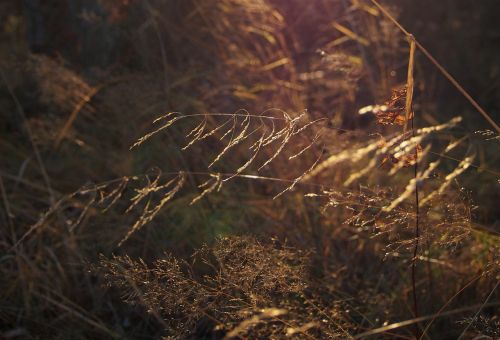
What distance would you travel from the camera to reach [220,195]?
2432 millimetres

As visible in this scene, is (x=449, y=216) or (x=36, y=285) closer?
(x=449, y=216)

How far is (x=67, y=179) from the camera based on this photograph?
2668mm

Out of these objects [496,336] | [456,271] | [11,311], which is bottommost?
[11,311]

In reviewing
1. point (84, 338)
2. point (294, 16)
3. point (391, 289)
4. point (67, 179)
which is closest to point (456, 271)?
point (391, 289)

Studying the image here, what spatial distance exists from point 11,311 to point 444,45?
3.56 metres

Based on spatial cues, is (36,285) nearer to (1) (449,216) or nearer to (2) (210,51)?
A: (1) (449,216)

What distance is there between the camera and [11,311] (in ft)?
6.37

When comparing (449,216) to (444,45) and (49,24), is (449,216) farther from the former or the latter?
(444,45)

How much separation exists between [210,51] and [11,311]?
1672 millimetres

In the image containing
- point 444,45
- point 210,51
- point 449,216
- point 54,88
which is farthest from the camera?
point 444,45

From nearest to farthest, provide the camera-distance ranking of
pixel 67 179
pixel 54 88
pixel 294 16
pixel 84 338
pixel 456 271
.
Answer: pixel 84 338, pixel 456 271, pixel 54 88, pixel 67 179, pixel 294 16

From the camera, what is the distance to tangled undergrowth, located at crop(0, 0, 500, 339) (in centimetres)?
135

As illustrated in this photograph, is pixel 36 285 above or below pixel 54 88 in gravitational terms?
below

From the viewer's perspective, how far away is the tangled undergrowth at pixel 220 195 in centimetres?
135
